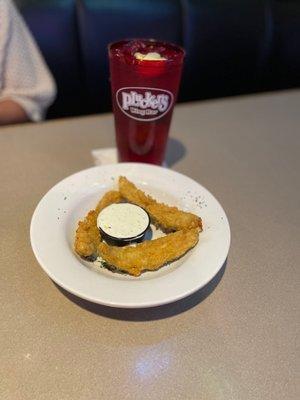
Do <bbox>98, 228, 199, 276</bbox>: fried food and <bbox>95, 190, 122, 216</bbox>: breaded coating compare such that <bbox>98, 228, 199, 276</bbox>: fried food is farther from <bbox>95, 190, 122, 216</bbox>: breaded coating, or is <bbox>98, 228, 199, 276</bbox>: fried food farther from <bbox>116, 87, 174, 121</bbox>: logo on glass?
<bbox>116, 87, 174, 121</bbox>: logo on glass

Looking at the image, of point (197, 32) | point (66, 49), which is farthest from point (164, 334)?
point (197, 32)

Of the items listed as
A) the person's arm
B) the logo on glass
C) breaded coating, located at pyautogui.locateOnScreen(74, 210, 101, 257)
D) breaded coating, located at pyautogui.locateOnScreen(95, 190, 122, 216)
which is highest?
the logo on glass

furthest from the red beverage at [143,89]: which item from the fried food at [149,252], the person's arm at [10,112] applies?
the person's arm at [10,112]

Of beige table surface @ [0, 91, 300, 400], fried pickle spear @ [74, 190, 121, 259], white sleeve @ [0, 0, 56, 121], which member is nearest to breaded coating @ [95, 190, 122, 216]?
fried pickle spear @ [74, 190, 121, 259]

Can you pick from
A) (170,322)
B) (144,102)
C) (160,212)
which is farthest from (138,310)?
(144,102)

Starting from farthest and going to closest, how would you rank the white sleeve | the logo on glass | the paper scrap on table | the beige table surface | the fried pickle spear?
the white sleeve < the paper scrap on table < the logo on glass < the fried pickle spear < the beige table surface

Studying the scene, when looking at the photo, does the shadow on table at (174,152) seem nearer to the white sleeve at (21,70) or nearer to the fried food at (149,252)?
the fried food at (149,252)
